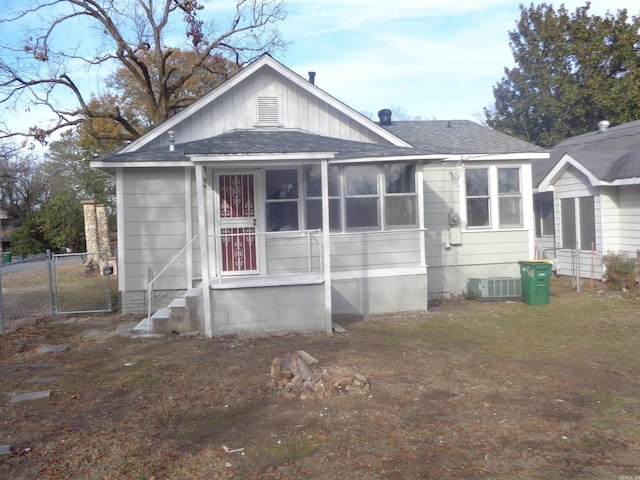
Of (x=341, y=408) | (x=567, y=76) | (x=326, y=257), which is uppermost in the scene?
(x=567, y=76)

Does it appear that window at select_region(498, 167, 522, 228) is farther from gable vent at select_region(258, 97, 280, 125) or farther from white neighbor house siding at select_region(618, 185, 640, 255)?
gable vent at select_region(258, 97, 280, 125)

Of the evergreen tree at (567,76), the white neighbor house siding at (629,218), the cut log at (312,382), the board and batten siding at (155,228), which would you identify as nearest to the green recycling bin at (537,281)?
the white neighbor house siding at (629,218)

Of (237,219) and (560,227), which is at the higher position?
(237,219)

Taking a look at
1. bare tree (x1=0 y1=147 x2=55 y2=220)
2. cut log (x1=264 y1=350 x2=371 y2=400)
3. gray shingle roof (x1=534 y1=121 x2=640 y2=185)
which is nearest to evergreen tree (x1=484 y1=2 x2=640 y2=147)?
gray shingle roof (x1=534 y1=121 x2=640 y2=185)

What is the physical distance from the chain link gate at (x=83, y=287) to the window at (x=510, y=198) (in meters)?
8.99

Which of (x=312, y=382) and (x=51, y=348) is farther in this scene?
(x=51, y=348)

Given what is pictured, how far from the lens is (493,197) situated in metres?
13.5

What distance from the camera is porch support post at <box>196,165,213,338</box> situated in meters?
9.25

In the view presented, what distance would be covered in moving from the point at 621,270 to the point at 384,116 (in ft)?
22.6

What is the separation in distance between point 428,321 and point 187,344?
14.4 ft

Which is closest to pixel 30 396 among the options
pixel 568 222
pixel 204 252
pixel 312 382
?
pixel 312 382

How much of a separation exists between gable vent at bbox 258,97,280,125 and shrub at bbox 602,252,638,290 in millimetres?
8220

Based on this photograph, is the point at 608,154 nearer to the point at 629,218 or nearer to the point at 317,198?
the point at 629,218

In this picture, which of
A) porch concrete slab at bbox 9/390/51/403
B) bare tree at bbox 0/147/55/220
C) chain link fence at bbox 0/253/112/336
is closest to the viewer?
porch concrete slab at bbox 9/390/51/403
